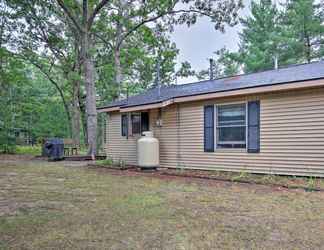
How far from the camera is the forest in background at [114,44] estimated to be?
15133 mm

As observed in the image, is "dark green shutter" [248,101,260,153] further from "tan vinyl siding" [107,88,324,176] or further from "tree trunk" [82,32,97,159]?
"tree trunk" [82,32,97,159]

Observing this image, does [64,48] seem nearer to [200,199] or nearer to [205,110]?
[205,110]

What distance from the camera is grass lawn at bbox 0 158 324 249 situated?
2850 mm

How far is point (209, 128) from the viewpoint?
26.3 ft

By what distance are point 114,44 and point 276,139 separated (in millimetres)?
14480

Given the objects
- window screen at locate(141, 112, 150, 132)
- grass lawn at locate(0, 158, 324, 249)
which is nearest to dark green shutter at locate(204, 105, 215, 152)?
grass lawn at locate(0, 158, 324, 249)

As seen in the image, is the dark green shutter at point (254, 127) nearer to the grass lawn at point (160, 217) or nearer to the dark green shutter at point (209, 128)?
the dark green shutter at point (209, 128)

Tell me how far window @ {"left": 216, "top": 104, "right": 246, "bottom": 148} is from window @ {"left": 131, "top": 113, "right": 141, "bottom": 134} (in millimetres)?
2985

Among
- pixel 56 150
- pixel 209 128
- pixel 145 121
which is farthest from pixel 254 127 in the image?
pixel 56 150

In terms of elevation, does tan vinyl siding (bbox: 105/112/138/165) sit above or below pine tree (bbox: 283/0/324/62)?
below

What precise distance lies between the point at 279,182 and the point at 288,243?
11.7 feet

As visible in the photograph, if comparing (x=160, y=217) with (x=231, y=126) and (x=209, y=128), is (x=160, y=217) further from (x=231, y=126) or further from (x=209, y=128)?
(x=209, y=128)

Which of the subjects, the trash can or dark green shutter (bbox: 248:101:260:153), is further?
the trash can

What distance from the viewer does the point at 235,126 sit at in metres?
7.54
